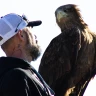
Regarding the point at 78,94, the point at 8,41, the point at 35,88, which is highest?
the point at 8,41

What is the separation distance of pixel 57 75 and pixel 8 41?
4314mm

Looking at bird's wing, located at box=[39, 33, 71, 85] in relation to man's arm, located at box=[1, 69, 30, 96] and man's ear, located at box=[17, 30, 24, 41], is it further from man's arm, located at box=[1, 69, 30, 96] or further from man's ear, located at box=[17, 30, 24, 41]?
man's arm, located at box=[1, 69, 30, 96]

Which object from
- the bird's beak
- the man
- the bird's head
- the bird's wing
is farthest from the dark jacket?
the bird's beak

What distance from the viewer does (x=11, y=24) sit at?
4738 millimetres

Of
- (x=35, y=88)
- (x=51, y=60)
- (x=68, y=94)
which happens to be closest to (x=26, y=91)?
(x=35, y=88)

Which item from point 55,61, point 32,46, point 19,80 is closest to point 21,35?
point 32,46

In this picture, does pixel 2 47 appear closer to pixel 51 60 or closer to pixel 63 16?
pixel 51 60

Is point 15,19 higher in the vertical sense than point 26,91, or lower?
higher

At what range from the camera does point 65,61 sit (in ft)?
29.3

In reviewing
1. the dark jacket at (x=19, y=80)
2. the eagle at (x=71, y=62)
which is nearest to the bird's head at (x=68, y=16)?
the eagle at (x=71, y=62)

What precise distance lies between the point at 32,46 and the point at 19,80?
619 mm

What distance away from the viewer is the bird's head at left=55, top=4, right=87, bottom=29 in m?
9.84

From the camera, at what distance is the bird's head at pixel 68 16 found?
32.3 ft

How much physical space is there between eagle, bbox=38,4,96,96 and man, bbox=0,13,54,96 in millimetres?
3773
